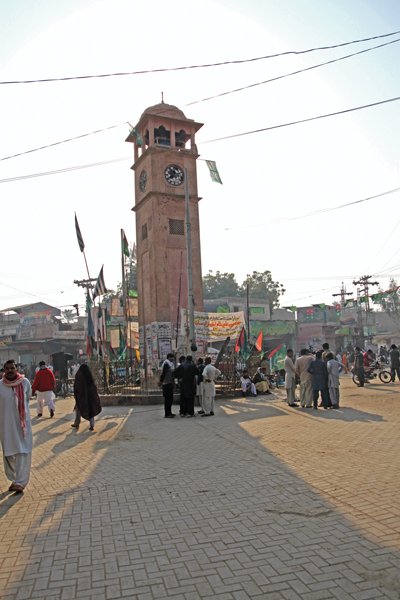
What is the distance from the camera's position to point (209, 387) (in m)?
12.9

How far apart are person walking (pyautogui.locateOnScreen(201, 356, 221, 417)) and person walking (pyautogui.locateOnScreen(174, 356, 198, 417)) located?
1.11 ft

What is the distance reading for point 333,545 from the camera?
3.89m

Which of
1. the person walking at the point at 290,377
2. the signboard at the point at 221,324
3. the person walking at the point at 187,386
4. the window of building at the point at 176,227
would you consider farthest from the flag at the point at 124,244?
the person walking at the point at 290,377

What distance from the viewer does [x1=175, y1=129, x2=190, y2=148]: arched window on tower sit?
27.6 meters

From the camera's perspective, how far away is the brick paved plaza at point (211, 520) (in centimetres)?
338

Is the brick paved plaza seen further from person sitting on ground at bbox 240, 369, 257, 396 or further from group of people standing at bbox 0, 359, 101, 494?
person sitting on ground at bbox 240, 369, 257, 396

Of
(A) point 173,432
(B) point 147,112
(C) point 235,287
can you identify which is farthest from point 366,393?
(C) point 235,287

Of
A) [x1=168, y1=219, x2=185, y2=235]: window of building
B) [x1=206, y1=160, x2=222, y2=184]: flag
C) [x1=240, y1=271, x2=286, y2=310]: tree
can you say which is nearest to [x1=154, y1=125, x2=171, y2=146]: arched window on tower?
[x1=168, y1=219, x2=185, y2=235]: window of building

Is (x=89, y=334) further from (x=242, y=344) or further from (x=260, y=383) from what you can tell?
(x=242, y=344)

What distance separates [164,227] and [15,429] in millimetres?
20312

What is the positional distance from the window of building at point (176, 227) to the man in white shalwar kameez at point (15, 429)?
20.0 m

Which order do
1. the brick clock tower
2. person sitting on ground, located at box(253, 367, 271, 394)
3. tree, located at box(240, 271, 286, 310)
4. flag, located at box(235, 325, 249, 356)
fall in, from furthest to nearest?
tree, located at box(240, 271, 286, 310) < the brick clock tower < flag, located at box(235, 325, 249, 356) < person sitting on ground, located at box(253, 367, 271, 394)

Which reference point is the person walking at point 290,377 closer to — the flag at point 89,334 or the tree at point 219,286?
the flag at point 89,334

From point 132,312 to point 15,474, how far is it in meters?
20.4
